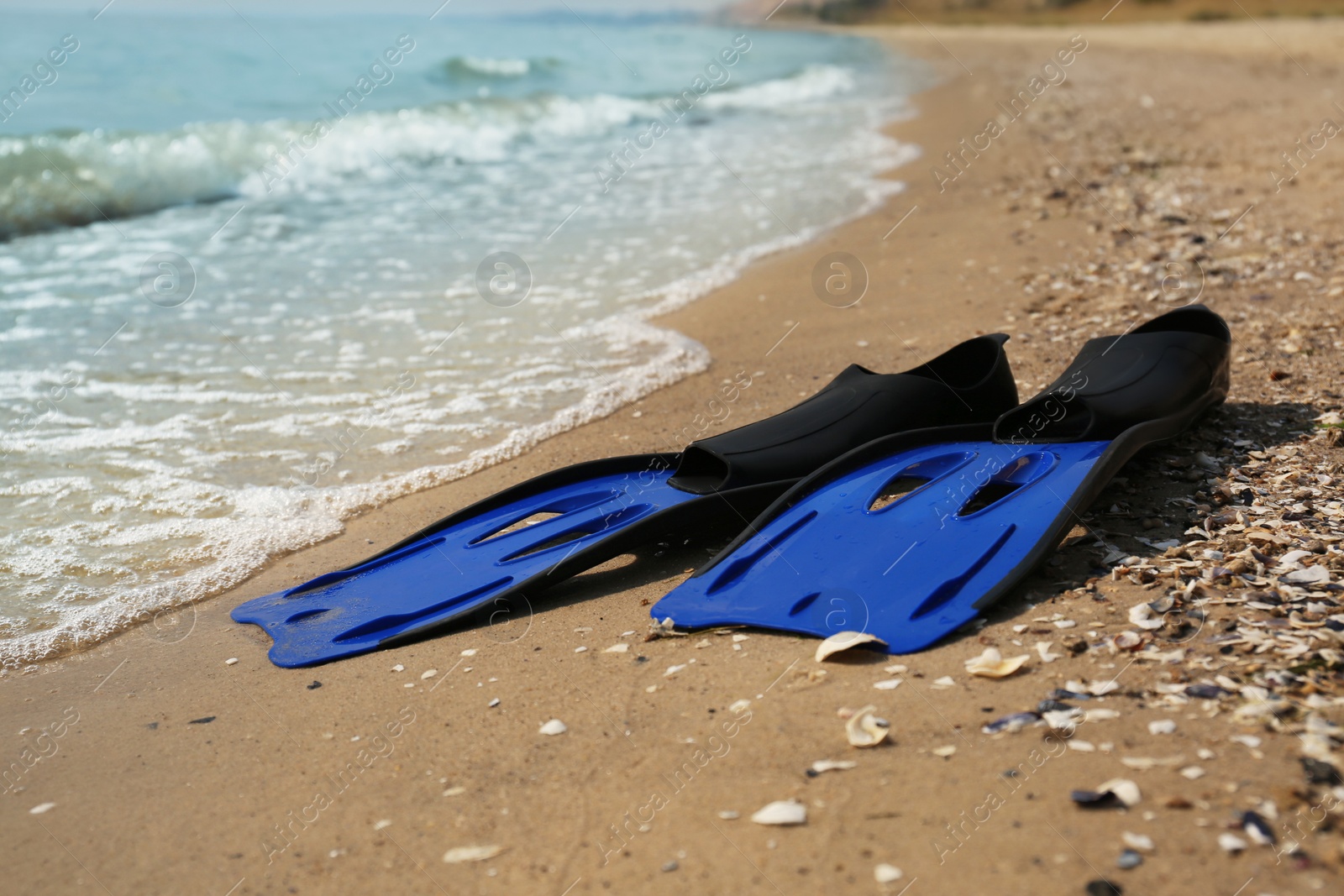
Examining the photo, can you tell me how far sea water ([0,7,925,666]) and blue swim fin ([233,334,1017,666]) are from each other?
21.7 inches

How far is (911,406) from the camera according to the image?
10.4 ft

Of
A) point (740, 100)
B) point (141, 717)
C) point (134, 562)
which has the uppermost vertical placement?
point (740, 100)

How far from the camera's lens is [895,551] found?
103 inches

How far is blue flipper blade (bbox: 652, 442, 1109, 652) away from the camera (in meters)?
2.42

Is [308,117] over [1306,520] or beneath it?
over

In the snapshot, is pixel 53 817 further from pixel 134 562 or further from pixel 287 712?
pixel 134 562

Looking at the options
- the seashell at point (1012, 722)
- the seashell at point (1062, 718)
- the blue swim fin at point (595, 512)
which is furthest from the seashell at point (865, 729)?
the blue swim fin at point (595, 512)

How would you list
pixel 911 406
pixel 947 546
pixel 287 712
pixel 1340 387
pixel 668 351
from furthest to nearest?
1. pixel 668 351
2. pixel 1340 387
3. pixel 911 406
4. pixel 947 546
5. pixel 287 712

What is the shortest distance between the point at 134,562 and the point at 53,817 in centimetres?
123

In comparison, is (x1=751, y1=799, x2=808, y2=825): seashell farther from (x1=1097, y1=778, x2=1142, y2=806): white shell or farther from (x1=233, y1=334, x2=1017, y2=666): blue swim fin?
(x1=233, y1=334, x2=1017, y2=666): blue swim fin

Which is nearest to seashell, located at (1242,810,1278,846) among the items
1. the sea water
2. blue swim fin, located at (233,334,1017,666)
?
blue swim fin, located at (233,334,1017,666)

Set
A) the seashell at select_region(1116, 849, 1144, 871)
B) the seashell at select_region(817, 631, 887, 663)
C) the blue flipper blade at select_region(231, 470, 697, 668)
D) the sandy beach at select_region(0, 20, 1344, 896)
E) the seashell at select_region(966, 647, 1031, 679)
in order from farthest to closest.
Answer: the blue flipper blade at select_region(231, 470, 697, 668)
the seashell at select_region(817, 631, 887, 663)
the seashell at select_region(966, 647, 1031, 679)
the sandy beach at select_region(0, 20, 1344, 896)
the seashell at select_region(1116, 849, 1144, 871)

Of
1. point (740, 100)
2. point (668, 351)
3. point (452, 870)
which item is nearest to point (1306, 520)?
point (452, 870)

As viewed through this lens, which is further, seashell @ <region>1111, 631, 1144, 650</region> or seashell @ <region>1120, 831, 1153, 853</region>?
seashell @ <region>1111, 631, 1144, 650</region>
